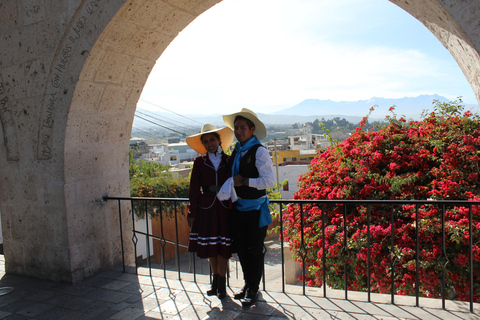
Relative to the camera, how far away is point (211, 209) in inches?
110

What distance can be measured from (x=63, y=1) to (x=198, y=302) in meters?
2.86

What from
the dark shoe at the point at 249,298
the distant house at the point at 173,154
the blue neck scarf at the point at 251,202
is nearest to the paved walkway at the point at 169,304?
the dark shoe at the point at 249,298

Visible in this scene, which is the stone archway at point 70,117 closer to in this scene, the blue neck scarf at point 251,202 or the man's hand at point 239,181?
the blue neck scarf at point 251,202

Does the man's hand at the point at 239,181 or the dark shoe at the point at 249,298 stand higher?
the man's hand at the point at 239,181

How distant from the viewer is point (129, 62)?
3.49 meters

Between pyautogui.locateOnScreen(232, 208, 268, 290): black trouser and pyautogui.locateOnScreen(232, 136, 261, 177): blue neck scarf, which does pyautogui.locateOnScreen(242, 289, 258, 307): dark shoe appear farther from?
pyautogui.locateOnScreen(232, 136, 261, 177): blue neck scarf

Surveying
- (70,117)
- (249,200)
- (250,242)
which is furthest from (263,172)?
(70,117)

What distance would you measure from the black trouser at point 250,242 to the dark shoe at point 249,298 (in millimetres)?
34

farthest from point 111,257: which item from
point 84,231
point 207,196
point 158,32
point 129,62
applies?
point 158,32

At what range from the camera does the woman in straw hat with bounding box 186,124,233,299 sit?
2.79m

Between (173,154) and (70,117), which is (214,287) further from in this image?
(173,154)

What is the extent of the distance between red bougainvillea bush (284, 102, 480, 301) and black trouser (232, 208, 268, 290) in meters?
0.54

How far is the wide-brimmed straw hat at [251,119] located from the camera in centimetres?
268

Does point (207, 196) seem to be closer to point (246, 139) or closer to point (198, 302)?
point (246, 139)
